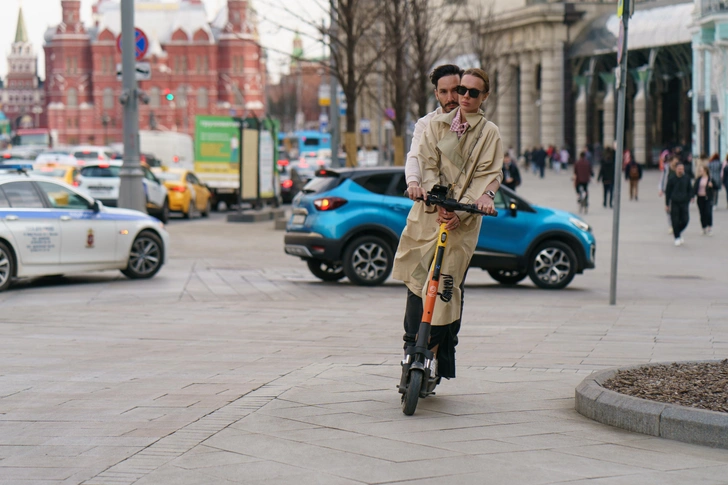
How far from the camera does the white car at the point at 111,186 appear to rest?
31.7 m

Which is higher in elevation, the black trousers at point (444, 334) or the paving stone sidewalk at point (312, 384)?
the black trousers at point (444, 334)

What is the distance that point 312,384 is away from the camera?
7656 mm

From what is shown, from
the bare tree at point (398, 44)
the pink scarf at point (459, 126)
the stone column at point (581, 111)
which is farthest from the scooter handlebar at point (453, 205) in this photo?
the stone column at point (581, 111)

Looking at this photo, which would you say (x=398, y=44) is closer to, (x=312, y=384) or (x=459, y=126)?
(x=312, y=384)

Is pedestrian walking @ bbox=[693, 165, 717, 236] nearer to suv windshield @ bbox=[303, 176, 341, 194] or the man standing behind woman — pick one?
suv windshield @ bbox=[303, 176, 341, 194]

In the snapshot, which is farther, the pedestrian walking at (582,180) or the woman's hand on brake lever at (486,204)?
the pedestrian walking at (582,180)

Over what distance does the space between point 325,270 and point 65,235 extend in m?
3.44

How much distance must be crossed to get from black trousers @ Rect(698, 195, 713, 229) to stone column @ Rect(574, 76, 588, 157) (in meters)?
46.3

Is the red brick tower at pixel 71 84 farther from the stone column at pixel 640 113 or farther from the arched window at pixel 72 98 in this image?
the stone column at pixel 640 113

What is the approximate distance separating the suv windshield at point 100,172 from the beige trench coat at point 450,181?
26223 millimetres

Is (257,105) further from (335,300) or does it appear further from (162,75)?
(335,300)

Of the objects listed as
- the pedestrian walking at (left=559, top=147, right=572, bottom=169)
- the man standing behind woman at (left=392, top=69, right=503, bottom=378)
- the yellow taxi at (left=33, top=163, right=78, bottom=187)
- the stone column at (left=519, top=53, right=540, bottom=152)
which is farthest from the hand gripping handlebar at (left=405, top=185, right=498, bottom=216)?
the stone column at (left=519, top=53, right=540, bottom=152)

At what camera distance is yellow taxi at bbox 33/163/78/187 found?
1318 inches

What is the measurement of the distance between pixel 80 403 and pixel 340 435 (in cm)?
181
